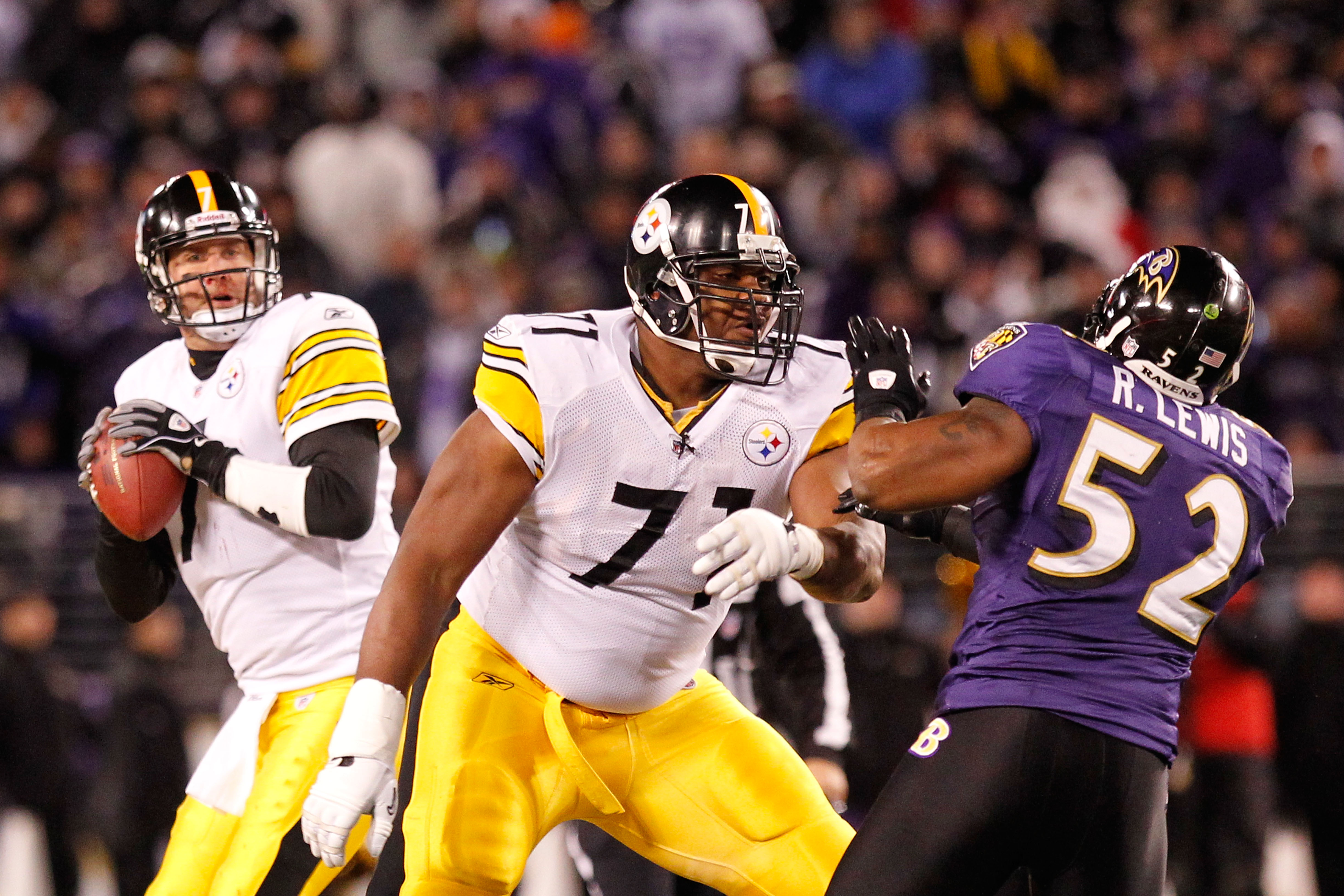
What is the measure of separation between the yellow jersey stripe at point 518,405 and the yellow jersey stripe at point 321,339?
549 mm

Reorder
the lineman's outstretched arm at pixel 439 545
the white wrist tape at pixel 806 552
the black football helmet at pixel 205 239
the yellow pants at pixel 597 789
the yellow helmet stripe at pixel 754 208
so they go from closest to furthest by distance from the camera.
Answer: the white wrist tape at pixel 806 552, the lineman's outstretched arm at pixel 439 545, the yellow pants at pixel 597 789, the yellow helmet stripe at pixel 754 208, the black football helmet at pixel 205 239

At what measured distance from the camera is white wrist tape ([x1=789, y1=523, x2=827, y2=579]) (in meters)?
3.25

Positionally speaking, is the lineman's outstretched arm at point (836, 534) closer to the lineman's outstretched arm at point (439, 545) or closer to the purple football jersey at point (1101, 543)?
the purple football jersey at point (1101, 543)

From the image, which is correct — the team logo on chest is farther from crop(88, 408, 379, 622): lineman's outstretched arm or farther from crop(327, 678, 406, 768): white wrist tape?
crop(327, 678, 406, 768): white wrist tape

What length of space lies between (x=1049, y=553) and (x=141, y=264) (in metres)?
2.36

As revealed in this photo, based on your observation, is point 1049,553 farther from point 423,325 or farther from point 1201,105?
point 1201,105

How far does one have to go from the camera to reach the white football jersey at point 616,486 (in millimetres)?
3467

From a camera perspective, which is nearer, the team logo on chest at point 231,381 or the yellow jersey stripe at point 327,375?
the yellow jersey stripe at point 327,375

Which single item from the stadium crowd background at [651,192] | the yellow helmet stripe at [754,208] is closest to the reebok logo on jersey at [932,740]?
the yellow helmet stripe at [754,208]

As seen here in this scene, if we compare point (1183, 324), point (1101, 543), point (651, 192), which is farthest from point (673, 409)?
point (651, 192)

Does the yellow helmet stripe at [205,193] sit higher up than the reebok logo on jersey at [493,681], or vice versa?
the yellow helmet stripe at [205,193]

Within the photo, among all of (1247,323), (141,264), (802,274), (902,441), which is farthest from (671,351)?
(802,274)

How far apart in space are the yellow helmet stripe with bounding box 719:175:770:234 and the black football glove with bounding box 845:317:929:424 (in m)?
0.28

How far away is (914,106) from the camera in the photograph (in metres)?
9.84
